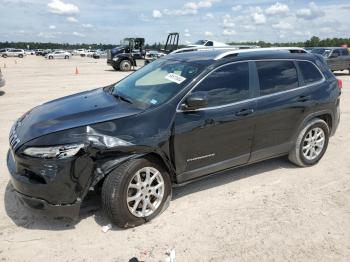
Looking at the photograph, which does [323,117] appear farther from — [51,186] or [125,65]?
[125,65]

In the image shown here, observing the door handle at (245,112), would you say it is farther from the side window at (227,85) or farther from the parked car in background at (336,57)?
the parked car in background at (336,57)

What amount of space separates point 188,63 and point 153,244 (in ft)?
7.38

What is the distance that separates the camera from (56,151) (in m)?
3.28

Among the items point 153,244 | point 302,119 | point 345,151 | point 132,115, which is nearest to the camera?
point 153,244

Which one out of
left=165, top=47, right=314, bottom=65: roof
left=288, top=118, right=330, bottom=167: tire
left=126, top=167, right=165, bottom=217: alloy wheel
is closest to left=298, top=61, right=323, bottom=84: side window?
left=165, top=47, right=314, bottom=65: roof

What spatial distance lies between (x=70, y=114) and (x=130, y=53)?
21188 mm

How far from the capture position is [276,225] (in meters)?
3.69

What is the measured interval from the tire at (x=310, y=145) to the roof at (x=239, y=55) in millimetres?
Result: 1046

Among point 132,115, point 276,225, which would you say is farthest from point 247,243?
point 132,115

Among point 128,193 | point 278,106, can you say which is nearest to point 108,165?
point 128,193

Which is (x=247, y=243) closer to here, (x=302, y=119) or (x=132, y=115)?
(x=132, y=115)

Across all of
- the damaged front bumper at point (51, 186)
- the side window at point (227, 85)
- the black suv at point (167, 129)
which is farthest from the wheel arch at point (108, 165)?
the side window at point (227, 85)

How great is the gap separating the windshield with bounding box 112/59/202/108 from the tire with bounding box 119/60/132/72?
1956cm

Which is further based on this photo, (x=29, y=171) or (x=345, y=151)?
(x=345, y=151)
